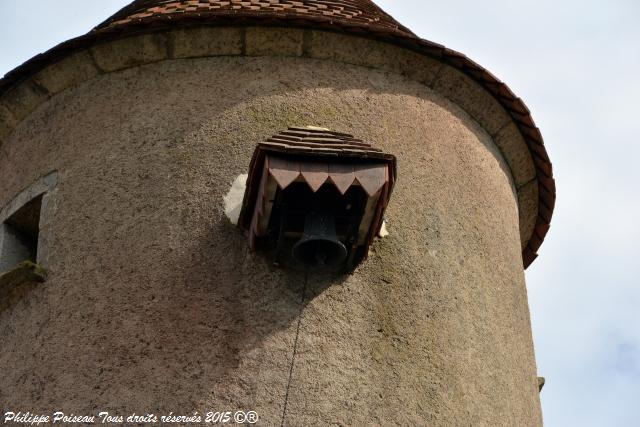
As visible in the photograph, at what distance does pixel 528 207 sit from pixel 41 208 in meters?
3.25

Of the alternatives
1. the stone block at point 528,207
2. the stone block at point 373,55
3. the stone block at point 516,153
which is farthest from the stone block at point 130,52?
the stone block at point 528,207

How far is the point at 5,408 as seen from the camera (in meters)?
5.07

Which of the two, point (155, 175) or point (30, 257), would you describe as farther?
point (30, 257)

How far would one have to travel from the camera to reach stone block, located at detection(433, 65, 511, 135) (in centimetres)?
657

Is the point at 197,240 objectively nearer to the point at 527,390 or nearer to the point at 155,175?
the point at 155,175

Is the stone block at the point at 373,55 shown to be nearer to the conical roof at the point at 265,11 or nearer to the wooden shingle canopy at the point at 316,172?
the conical roof at the point at 265,11

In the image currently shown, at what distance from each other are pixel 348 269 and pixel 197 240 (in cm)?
78

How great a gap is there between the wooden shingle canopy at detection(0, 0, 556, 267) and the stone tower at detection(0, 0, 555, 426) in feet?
0.05

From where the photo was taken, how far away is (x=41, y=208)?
237 inches

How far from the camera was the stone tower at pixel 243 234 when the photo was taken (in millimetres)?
4941

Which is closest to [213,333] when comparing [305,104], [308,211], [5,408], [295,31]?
[308,211]

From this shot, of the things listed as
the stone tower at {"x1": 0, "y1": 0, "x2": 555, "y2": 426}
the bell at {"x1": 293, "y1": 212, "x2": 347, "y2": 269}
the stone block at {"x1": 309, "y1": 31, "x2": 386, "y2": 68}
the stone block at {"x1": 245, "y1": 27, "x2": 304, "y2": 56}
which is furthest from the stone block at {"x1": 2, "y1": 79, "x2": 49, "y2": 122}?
the bell at {"x1": 293, "y1": 212, "x2": 347, "y2": 269}

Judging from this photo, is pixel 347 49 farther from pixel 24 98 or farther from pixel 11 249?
pixel 11 249

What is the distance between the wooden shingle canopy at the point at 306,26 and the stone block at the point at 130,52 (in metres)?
0.04
